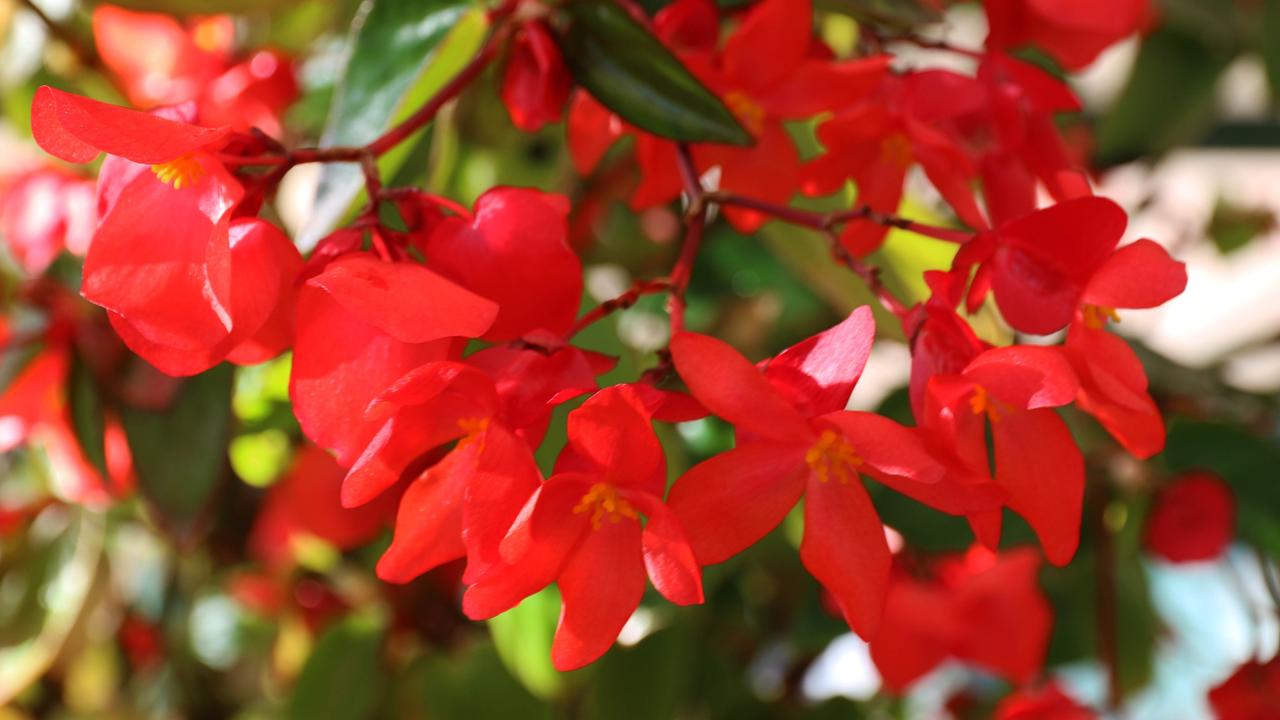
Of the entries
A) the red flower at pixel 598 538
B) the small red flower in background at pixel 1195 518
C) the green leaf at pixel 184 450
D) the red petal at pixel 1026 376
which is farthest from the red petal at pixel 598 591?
the small red flower in background at pixel 1195 518

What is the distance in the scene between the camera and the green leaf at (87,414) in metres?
0.55

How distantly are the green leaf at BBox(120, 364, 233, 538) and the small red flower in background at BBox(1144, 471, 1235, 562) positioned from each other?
55 cm

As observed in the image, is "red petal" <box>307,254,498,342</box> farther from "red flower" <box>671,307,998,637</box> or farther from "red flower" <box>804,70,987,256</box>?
"red flower" <box>804,70,987,256</box>

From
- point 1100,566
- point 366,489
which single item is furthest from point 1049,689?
point 366,489

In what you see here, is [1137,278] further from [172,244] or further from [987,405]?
[172,244]

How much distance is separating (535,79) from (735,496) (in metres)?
0.19

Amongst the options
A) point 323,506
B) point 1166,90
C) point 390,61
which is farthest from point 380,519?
point 1166,90

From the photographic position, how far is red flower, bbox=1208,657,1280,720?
1.83 ft

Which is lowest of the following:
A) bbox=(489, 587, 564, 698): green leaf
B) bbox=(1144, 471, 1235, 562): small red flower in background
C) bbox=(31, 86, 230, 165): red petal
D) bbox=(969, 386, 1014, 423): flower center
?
bbox=(1144, 471, 1235, 562): small red flower in background

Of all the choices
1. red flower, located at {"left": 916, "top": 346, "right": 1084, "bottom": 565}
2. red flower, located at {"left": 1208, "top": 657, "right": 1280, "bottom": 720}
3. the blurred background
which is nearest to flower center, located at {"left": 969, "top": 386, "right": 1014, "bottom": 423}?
red flower, located at {"left": 916, "top": 346, "right": 1084, "bottom": 565}

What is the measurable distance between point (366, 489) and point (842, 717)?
1.93 feet

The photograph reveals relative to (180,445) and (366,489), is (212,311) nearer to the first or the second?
(366,489)

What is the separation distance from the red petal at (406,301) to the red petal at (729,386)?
5cm

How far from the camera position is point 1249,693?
0.56 meters
